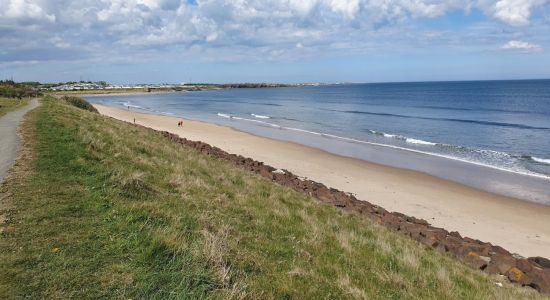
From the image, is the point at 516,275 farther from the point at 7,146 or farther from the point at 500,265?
the point at 7,146

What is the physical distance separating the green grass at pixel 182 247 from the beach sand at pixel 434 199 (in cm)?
517

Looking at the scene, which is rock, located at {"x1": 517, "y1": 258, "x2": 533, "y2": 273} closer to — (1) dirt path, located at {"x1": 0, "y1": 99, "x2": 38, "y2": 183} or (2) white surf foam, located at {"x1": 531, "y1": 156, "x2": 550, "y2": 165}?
(1) dirt path, located at {"x1": 0, "y1": 99, "x2": 38, "y2": 183}

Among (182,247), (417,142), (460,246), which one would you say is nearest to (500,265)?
(460,246)

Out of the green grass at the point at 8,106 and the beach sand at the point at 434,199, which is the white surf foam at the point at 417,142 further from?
the green grass at the point at 8,106

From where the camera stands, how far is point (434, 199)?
17.2 metres

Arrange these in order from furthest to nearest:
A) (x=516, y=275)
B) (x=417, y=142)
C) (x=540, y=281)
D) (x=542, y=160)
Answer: (x=417, y=142), (x=542, y=160), (x=516, y=275), (x=540, y=281)

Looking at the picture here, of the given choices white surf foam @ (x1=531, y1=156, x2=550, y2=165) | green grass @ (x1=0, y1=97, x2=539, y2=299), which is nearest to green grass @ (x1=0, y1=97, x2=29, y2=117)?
green grass @ (x1=0, y1=97, x2=539, y2=299)

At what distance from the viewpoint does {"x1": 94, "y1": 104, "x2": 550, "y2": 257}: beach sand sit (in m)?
13.2

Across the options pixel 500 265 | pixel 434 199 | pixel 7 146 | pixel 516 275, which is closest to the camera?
pixel 516 275

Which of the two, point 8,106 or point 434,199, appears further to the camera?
point 8,106

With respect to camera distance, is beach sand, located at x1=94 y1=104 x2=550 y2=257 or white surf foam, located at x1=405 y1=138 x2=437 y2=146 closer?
beach sand, located at x1=94 y1=104 x2=550 y2=257

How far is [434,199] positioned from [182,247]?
14.0 m

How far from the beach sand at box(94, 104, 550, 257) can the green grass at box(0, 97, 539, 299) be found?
16.9ft

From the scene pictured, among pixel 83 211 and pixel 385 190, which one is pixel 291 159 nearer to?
pixel 385 190
